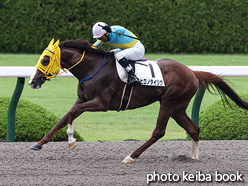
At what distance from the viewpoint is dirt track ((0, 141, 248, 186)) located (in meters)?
4.42

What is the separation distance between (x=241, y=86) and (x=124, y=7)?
3.35 m

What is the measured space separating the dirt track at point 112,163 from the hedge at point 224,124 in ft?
0.66

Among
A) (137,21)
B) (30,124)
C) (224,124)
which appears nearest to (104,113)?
(30,124)

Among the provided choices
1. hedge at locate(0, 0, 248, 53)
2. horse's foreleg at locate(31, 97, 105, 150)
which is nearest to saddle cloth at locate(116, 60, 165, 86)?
horse's foreleg at locate(31, 97, 105, 150)

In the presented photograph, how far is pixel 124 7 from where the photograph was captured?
12609 millimetres

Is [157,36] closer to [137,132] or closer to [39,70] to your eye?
[137,132]

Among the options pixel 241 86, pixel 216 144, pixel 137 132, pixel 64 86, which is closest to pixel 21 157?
→ pixel 216 144

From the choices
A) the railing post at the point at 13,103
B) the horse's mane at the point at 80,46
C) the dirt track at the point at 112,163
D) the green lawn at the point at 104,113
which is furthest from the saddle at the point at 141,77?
the railing post at the point at 13,103

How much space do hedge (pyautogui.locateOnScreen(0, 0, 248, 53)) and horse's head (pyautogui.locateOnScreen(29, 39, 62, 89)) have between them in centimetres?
729

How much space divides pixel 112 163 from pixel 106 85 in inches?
28.5

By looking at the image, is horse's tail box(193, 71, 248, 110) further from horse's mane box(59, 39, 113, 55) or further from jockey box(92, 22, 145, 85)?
horse's mane box(59, 39, 113, 55)

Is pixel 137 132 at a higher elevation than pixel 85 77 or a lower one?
lower

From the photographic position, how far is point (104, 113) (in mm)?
8898

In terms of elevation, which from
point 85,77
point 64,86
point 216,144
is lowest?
point 64,86
